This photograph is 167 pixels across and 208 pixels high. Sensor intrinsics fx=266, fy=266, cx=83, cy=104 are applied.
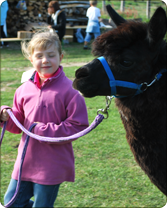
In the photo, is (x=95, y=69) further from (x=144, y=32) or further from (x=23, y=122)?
(x=23, y=122)

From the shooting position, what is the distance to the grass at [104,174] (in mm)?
2732

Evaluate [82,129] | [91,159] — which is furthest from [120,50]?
[91,159]

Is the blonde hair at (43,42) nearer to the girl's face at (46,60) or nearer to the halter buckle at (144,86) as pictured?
the girl's face at (46,60)

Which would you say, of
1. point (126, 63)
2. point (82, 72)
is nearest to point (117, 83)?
point (126, 63)

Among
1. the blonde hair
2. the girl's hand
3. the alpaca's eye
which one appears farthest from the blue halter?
the girl's hand

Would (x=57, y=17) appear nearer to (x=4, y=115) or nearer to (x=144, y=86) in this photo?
(x=4, y=115)

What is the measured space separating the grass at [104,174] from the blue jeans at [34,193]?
730 millimetres

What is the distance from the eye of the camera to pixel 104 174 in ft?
10.5

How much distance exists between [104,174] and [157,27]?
195 centimetres

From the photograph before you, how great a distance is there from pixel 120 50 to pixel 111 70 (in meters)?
0.16

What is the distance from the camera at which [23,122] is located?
2.20 meters

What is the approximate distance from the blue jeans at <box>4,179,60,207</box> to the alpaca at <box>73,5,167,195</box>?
0.73 metres

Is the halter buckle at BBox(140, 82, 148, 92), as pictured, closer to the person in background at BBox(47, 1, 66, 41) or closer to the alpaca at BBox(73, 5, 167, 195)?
the alpaca at BBox(73, 5, 167, 195)

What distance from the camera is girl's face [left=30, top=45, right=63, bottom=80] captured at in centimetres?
199
